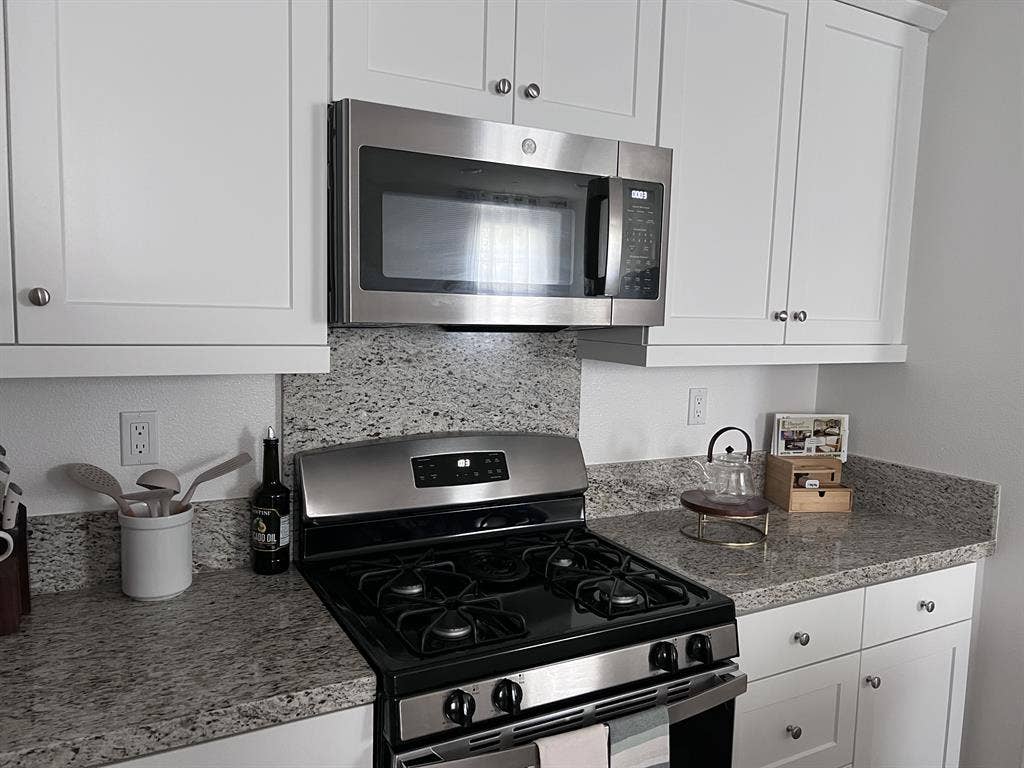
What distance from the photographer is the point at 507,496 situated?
1.94 metres

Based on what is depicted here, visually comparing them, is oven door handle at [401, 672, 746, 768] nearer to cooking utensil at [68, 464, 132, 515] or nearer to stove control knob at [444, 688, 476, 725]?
stove control knob at [444, 688, 476, 725]

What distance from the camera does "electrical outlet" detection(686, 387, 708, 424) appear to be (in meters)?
2.37

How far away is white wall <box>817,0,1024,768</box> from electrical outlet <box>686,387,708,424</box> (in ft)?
1.99

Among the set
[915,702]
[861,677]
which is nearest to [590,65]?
[861,677]

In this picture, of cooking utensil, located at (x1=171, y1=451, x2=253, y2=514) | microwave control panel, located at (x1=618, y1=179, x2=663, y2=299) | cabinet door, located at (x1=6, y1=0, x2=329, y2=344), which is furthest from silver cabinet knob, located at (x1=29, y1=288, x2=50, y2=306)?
microwave control panel, located at (x1=618, y1=179, x2=663, y2=299)

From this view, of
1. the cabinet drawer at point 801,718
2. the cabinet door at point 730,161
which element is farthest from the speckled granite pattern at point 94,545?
the cabinet drawer at point 801,718

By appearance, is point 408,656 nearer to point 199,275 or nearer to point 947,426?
point 199,275

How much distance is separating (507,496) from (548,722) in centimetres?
67

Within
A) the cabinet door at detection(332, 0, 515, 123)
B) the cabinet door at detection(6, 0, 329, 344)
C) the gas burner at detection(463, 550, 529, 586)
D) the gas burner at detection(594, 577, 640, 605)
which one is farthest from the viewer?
the gas burner at detection(463, 550, 529, 586)

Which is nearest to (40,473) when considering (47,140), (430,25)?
(47,140)

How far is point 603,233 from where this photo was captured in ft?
5.47

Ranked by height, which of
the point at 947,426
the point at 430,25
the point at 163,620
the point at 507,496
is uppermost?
the point at 430,25

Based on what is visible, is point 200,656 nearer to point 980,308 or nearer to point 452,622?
point 452,622

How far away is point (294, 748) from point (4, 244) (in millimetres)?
909
